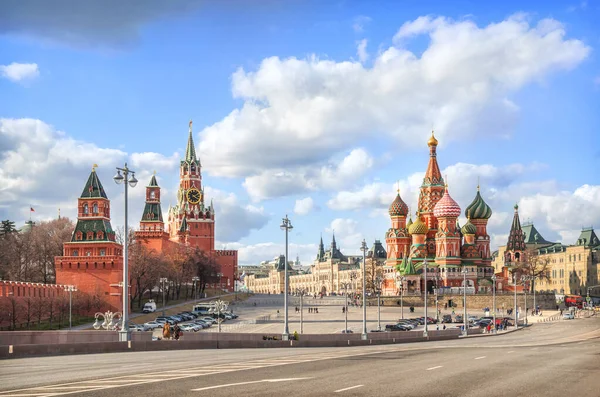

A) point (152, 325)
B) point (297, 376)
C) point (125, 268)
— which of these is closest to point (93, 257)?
point (152, 325)

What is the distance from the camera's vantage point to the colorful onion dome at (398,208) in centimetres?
16050

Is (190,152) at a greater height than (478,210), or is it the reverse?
(190,152)

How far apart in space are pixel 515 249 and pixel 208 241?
68242 mm

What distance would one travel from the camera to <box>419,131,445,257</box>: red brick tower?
158 m

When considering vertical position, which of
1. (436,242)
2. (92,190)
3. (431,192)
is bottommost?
(436,242)

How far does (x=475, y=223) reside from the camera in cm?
15925

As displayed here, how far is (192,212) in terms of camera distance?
186m

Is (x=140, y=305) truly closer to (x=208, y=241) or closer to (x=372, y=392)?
(x=208, y=241)

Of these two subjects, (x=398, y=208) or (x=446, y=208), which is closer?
(x=446, y=208)

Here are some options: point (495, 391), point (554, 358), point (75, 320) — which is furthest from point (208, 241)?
point (495, 391)

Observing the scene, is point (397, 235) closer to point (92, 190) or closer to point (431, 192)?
point (431, 192)

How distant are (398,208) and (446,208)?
14.8m

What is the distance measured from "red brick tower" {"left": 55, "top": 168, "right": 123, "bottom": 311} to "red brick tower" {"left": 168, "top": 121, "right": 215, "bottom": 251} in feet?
250

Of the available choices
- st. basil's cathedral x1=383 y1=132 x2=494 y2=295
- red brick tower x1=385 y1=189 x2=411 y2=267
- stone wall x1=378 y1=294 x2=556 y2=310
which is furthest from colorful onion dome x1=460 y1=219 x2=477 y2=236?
stone wall x1=378 y1=294 x2=556 y2=310
